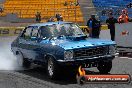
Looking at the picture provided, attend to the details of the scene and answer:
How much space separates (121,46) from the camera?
16.5m

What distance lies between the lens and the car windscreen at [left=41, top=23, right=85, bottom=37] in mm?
11342

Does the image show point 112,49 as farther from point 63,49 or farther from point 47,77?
point 47,77

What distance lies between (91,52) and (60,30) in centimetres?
165

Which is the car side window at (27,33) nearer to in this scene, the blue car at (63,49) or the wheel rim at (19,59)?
the blue car at (63,49)

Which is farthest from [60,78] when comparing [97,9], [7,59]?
[97,9]

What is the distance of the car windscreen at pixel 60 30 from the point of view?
11342 mm

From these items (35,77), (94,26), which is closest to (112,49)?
(35,77)

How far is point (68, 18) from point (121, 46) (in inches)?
995

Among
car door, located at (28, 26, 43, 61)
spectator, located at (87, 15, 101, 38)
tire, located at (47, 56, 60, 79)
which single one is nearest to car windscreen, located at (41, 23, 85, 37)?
car door, located at (28, 26, 43, 61)

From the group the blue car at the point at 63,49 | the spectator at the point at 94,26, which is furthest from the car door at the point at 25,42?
the spectator at the point at 94,26

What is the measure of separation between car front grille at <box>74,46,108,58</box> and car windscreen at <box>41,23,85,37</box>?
124 cm

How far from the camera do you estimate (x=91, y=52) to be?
10.2 m

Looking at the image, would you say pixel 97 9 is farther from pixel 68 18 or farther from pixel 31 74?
pixel 31 74

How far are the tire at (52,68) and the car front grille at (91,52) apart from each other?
0.61 m
